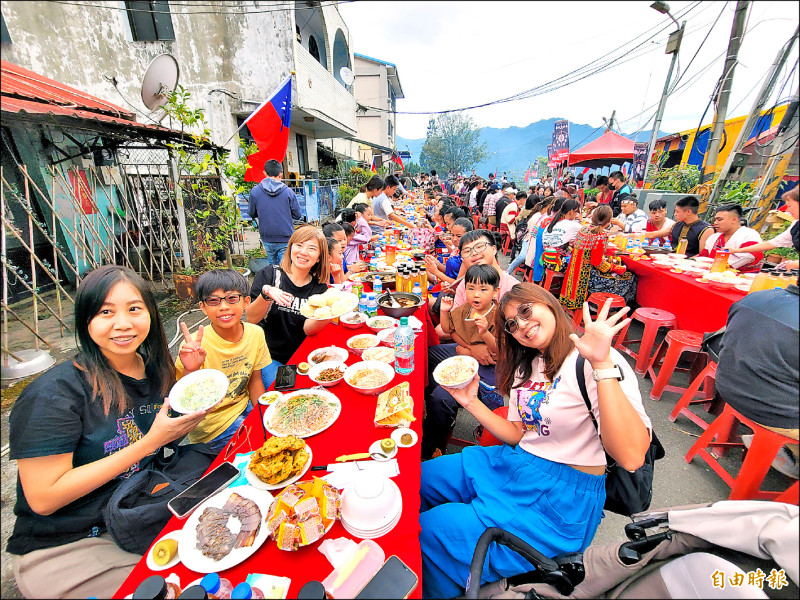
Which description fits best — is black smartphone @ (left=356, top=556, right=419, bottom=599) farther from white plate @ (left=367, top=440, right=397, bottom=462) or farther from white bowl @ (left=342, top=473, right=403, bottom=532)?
white plate @ (left=367, top=440, right=397, bottom=462)

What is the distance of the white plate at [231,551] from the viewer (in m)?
1.19

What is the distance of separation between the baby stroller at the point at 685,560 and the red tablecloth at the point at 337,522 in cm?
32

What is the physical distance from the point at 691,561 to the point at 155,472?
2418mm

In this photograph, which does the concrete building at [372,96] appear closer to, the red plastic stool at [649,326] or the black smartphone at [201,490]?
the red plastic stool at [649,326]

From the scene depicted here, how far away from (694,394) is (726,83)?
123 inches

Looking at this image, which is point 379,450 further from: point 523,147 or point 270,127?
point 523,147

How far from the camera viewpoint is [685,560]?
1.13 m

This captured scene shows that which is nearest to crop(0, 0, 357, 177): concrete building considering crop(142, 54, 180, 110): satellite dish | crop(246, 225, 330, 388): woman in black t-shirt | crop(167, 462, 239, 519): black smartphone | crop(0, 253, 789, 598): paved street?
crop(142, 54, 180, 110): satellite dish

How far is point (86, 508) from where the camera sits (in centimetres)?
150

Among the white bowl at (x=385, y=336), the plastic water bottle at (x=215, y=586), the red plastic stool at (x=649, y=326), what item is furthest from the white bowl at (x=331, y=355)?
the red plastic stool at (x=649, y=326)

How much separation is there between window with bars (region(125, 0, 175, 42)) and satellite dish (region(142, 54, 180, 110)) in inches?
49.8

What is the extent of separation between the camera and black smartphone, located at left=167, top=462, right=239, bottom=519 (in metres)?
1.38

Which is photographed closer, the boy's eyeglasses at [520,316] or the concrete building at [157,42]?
the concrete building at [157,42]

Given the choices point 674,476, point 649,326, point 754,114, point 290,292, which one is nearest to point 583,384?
point 754,114
